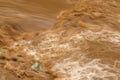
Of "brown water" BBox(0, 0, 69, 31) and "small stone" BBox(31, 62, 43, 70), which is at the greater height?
"brown water" BBox(0, 0, 69, 31)

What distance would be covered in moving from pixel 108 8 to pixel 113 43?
1.91m

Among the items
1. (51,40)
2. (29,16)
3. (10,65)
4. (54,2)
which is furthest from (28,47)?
(54,2)

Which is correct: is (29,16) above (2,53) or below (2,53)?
above

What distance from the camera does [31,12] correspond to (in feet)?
20.5

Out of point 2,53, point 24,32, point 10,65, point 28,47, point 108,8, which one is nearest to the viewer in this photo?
point 10,65

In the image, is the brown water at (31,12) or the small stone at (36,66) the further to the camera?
the brown water at (31,12)

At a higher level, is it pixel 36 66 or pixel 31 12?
pixel 31 12

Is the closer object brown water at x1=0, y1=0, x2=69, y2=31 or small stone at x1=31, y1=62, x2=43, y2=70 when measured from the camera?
small stone at x1=31, y1=62, x2=43, y2=70

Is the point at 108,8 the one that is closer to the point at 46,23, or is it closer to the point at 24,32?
the point at 46,23

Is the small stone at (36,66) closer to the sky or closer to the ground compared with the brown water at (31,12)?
closer to the ground

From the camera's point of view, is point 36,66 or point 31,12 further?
point 31,12

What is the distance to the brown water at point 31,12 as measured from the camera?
226 inches

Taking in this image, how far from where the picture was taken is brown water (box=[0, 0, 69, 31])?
5730mm

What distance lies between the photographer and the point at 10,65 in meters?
4.20
